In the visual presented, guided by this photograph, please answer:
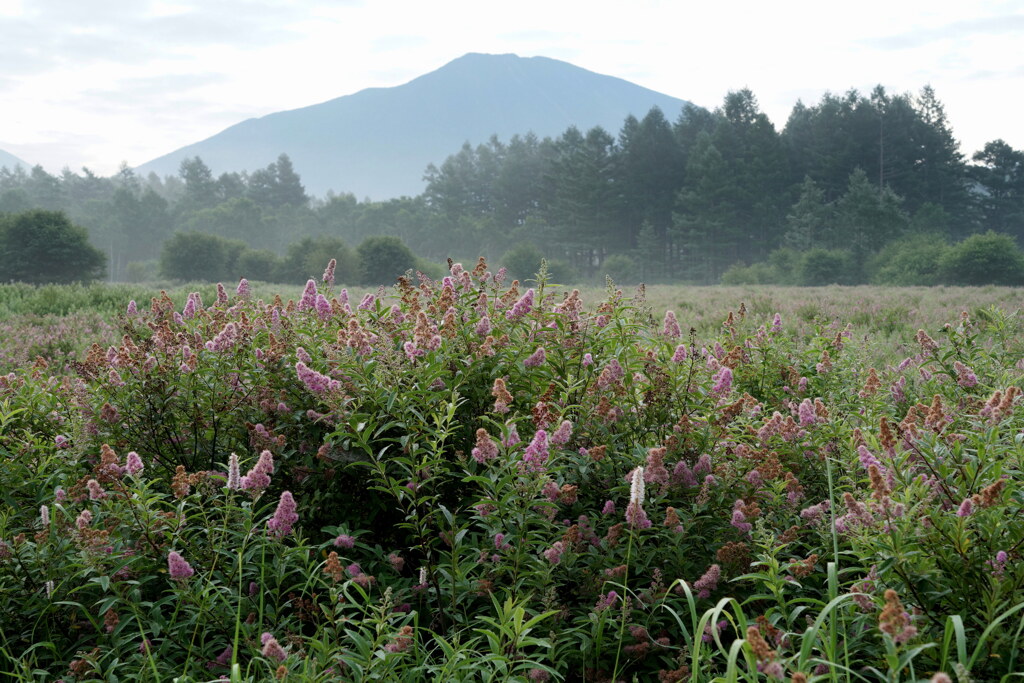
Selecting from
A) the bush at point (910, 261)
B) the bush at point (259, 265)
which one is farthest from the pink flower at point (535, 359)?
the bush at point (259, 265)

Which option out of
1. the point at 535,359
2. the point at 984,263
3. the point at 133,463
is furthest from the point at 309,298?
the point at 984,263

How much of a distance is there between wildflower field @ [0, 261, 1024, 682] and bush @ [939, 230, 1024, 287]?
151 ft

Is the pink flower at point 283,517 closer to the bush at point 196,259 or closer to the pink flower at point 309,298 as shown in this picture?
the pink flower at point 309,298

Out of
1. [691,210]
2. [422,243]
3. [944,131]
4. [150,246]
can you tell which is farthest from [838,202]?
[150,246]

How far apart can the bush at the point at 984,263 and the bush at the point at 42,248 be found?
54.8 metres

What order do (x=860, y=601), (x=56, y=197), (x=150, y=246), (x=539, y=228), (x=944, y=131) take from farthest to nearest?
(x=56, y=197), (x=150, y=246), (x=539, y=228), (x=944, y=131), (x=860, y=601)

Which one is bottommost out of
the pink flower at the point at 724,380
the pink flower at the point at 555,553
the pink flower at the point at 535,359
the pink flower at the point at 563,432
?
the pink flower at the point at 555,553

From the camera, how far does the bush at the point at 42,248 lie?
43188 mm

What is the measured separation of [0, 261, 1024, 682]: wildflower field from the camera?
2.19 metres

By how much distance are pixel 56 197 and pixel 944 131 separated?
12054 centimetres

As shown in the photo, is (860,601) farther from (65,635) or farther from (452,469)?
(65,635)

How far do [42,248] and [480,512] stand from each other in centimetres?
5056

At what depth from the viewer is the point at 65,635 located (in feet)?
8.87

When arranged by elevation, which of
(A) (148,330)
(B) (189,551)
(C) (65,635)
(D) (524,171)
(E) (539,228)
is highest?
(D) (524,171)
